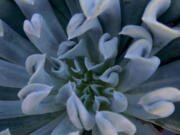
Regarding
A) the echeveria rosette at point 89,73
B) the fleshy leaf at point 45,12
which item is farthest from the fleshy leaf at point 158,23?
the fleshy leaf at point 45,12

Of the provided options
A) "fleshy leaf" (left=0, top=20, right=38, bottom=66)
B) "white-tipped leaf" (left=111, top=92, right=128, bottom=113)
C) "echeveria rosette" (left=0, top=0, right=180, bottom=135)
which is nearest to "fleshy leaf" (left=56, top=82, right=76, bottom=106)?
"echeveria rosette" (left=0, top=0, right=180, bottom=135)

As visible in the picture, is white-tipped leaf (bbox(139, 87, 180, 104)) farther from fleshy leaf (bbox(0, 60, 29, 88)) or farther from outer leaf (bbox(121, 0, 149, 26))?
fleshy leaf (bbox(0, 60, 29, 88))

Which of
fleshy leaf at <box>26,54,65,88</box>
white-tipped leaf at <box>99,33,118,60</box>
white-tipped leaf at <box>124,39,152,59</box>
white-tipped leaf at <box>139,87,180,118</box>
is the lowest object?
white-tipped leaf at <box>139,87,180,118</box>

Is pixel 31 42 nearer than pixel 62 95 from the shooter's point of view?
No

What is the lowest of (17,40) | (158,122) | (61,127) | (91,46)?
(158,122)

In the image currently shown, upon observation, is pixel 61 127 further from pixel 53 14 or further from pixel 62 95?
pixel 53 14

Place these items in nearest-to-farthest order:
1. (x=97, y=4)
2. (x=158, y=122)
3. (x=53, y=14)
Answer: (x=97, y=4) → (x=158, y=122) → (x=53, y=14)

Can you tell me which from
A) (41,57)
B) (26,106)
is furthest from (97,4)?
(26,106)

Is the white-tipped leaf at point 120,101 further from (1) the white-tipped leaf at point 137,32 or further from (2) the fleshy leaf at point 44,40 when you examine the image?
(2) the fleshy leaf at point 44,40

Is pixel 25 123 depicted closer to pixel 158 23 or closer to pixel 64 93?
pixel 64 93
